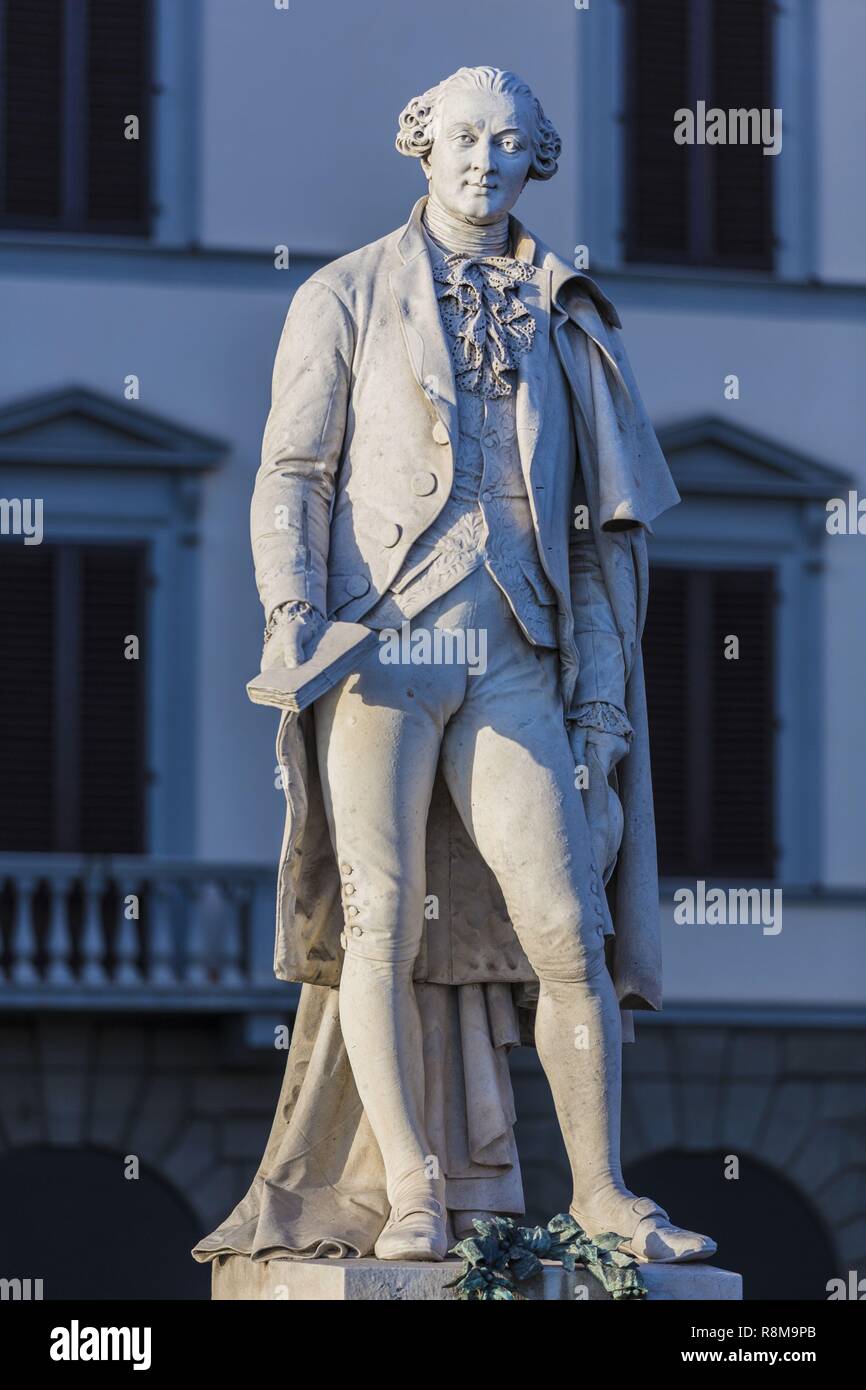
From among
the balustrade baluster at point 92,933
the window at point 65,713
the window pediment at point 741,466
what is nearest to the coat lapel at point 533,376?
the balustrade baluster at point 92,933

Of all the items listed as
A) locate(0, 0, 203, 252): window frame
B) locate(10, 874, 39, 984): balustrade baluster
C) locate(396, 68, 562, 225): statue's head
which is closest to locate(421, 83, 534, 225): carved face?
locate(396, 68, 562, 225): statue's head

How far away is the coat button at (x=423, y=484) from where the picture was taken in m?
8.53

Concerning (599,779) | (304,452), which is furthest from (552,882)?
(304,452)

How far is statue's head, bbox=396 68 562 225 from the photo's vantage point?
8.66 m

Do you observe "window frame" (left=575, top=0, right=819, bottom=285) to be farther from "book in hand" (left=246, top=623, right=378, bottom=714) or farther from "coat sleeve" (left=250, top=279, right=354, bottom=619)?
"book in hand" (left=246, top=623, right=378, bottom=714)

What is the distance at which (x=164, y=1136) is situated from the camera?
2267 centimetres

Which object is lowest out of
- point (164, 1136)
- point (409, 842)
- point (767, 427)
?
point (164, 1136)

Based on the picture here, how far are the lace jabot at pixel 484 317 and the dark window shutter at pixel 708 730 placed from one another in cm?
1432

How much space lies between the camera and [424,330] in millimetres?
8633

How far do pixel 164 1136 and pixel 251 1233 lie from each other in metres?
14.1

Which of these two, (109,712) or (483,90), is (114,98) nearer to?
(109,712)

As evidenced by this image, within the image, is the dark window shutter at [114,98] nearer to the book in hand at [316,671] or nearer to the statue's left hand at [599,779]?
the statue's left hand at [599,779]

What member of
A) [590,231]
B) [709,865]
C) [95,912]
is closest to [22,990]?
[95,912]
